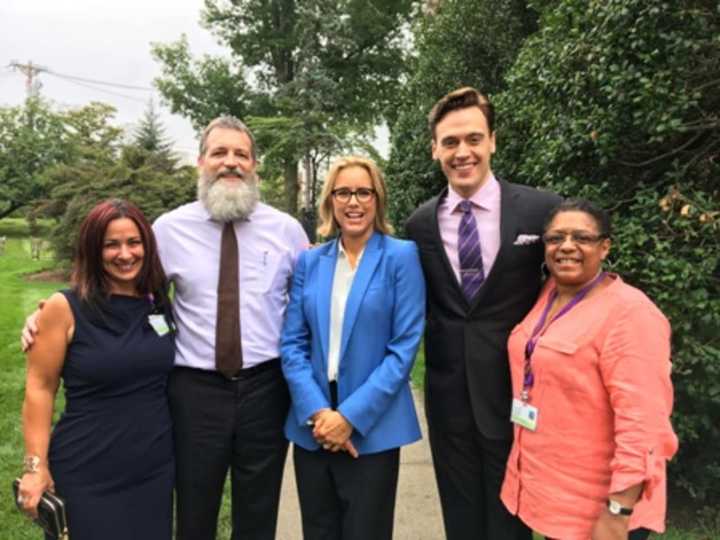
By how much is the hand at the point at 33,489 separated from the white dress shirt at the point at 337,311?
4.20 ft

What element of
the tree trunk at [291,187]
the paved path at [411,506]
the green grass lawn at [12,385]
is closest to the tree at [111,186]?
the green grass lawn at [12,385]

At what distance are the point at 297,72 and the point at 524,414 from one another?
20.3 metres

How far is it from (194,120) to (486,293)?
85.2 feet

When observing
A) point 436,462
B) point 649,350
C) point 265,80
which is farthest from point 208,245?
point 265,80

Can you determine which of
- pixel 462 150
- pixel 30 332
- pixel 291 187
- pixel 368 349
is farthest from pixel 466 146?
pixel 291 187

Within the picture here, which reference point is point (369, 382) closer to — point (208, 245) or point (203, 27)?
point (208, 245)

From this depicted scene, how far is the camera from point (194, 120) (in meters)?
26.0

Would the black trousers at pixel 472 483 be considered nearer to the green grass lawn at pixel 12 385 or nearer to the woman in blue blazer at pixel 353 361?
the woman in blue blazer at pixel 353 361

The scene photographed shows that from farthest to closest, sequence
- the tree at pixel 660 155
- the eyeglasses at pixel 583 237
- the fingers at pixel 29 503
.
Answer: the tree at pixel 660 155 → the fingers at pixel 29 503 → the eyeglasses at pixel 583 237

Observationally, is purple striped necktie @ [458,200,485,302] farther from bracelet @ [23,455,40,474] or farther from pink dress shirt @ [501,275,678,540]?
bracelet @ [23,455,40,474]

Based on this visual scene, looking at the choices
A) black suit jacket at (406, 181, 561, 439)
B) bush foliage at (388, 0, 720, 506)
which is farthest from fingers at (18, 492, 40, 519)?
bush foliage at (388, 0, 720, 506)

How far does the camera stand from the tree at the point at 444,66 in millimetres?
7426

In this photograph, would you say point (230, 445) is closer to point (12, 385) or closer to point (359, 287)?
point (359, 287)

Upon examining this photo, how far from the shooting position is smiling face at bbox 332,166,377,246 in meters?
2.60
